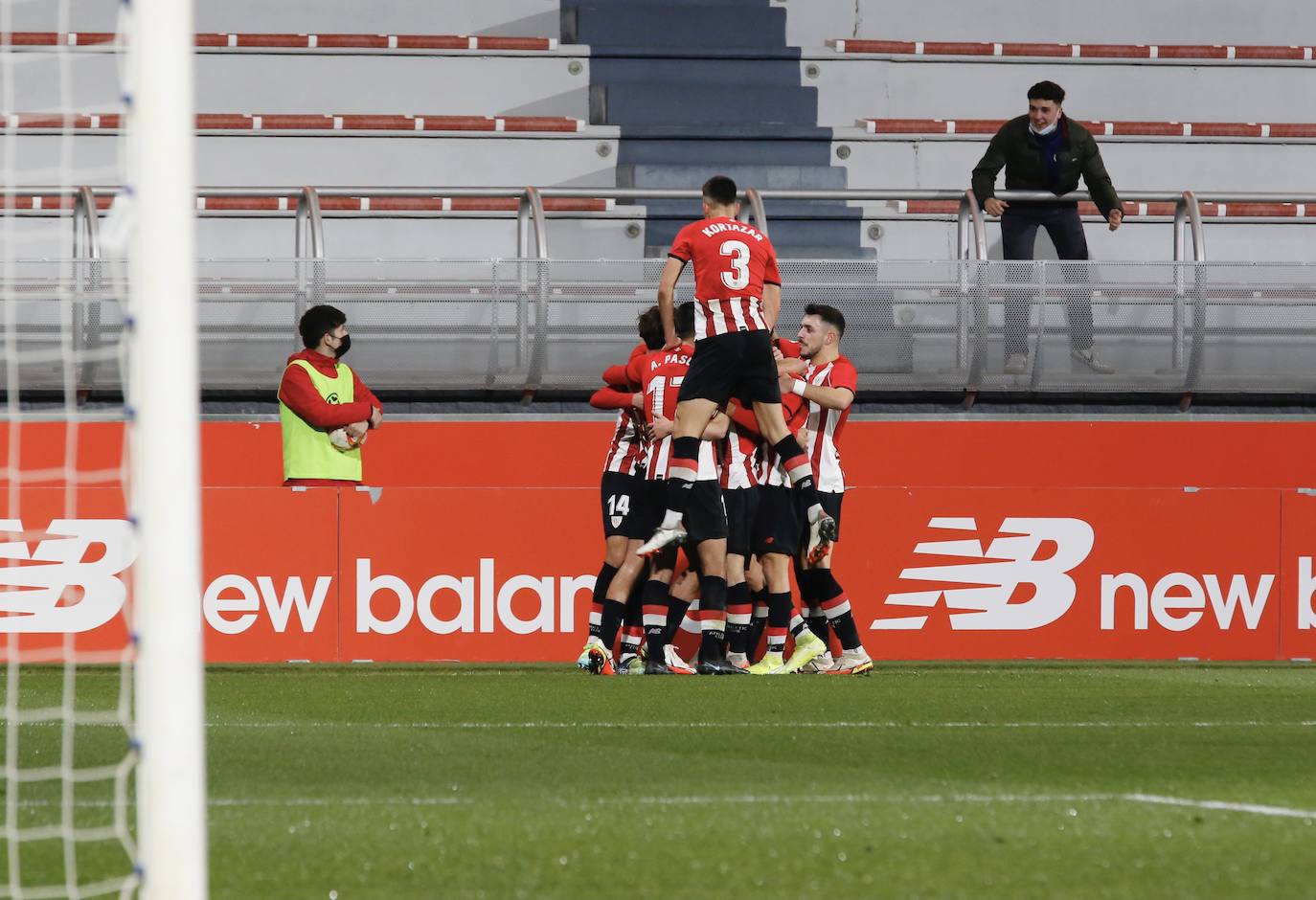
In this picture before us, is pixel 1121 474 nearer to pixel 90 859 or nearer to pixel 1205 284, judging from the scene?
pixel 1205 284

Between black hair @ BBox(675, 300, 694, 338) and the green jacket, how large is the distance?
3.42m

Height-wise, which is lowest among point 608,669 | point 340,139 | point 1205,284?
point 608,669

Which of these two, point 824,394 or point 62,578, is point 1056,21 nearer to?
point 824,394

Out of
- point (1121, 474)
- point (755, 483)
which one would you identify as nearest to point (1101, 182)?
point (1121, 474)

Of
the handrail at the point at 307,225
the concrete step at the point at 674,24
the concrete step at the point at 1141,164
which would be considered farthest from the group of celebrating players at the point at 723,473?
the concrete step at the point at 674,24

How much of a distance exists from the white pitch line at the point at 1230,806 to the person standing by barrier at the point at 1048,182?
23.8 feet

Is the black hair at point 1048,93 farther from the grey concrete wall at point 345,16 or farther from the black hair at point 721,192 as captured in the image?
the grey concrete wall at point 345,16

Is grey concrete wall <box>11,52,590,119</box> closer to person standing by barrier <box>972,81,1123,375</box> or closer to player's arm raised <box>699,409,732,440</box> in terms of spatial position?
person standing by barrier <box>972,81,1123,375</box>

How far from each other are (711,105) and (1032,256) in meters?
3.98

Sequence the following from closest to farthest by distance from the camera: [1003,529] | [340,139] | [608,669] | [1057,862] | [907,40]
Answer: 1. [1057,862]
2. [608,669]
3. [1003,529]
4. [340,139]
5. [907,40]

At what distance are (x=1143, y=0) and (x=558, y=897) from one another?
47.9 feet

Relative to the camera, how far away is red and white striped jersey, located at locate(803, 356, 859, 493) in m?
9.21

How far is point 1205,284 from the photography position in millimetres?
11789

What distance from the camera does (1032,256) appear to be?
39.8ft
